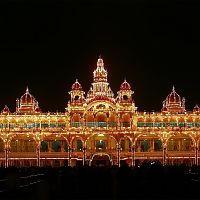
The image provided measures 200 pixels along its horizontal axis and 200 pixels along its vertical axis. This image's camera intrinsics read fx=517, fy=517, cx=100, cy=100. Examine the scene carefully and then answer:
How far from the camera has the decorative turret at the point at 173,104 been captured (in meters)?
59.0

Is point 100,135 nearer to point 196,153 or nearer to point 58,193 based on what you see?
point 196,153

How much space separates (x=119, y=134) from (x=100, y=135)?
2581mm

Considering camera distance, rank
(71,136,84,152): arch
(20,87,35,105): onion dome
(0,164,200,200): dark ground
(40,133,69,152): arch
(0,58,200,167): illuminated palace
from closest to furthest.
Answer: (0,164,200,200): dark ground, (0,58,200,167): illuminated palace, (71,136,84,152): arch, (40,133,69,152): arch, (20,87,35,105): onion dome

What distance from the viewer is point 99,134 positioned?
57.1 m

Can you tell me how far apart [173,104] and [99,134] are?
948cm

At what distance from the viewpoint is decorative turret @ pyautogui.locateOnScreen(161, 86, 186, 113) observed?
59.0 meters

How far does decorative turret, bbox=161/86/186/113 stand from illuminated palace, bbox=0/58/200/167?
0.38 feet

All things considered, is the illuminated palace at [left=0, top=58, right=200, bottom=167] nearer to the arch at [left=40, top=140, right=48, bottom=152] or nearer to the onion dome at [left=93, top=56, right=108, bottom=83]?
the arch at [left=40, top=140, right=48, bottom=152]

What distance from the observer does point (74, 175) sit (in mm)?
22594

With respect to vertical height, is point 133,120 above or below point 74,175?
above

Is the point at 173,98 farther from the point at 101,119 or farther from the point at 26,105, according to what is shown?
the point at 26,105

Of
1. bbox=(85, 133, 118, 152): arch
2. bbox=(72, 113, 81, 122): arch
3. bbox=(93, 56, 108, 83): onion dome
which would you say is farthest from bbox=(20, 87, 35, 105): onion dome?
bbox=(85, 133, 118, 152): arch

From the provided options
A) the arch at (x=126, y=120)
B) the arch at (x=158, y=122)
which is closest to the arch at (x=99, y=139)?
the arch at (x=126, y=120)

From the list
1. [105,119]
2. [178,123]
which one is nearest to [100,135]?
[105,119]
